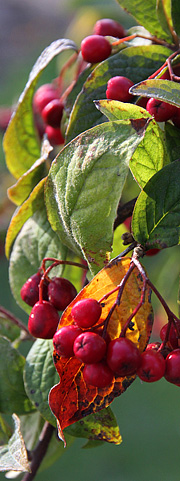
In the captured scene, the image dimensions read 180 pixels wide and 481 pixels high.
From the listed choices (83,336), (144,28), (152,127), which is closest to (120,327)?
(83,336)

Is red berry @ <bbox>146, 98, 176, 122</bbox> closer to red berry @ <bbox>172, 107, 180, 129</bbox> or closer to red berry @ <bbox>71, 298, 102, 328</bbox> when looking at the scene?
red berry @ <bbox>172, 107, 180, 129</bbox>

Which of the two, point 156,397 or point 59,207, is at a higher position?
point 59,207

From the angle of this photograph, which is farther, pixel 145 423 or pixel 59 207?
pixel 145 423

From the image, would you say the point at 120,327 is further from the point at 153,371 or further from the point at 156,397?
the point at 156,397

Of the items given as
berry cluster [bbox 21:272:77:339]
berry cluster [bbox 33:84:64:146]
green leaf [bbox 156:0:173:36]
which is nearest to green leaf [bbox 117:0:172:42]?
green leaf [bbox 156:0:173:36]

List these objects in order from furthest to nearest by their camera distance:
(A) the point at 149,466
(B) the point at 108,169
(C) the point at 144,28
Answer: (A) the point at 149,466
(C) the point at 144,28
(B) the point at 108,169

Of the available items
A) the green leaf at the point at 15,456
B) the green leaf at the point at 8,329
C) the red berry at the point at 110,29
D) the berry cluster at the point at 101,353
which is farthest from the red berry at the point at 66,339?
the red berry at the point at 110,29
